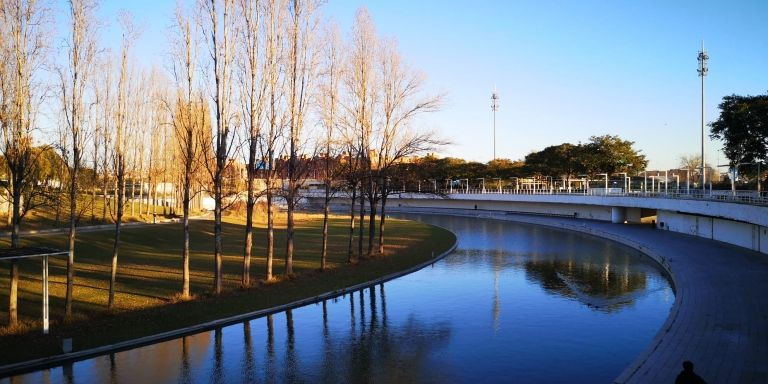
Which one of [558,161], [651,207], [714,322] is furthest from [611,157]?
[714,322]

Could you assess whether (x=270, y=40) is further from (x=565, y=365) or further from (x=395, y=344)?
(x=565, y=365)

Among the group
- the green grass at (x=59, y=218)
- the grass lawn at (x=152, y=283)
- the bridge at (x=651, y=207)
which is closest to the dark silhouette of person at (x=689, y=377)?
the grass lawn at (x=152, y=283)

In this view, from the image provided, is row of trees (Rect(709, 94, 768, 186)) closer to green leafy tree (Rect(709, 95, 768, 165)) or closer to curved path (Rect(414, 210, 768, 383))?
green leafy tree (Rect(709, 95, 768, 165))

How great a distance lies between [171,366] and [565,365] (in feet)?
32.3

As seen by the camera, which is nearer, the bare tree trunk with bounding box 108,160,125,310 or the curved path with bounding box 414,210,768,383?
the curved path with bounding box 414,210,768,383

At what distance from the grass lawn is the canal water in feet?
4.39

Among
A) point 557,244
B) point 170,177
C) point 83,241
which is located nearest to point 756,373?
point 557,244

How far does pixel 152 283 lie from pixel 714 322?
20523 mm

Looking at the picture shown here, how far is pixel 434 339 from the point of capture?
1617 cm

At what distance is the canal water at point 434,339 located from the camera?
1303cm

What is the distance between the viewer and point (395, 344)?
15.7 meters

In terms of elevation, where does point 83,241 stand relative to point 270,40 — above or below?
below

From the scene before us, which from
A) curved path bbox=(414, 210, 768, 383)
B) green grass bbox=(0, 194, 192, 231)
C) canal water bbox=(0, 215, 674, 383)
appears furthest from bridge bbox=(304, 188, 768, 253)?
green grass bbox=(0, 194, 192, 231)

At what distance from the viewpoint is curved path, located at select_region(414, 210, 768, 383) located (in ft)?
39.6
